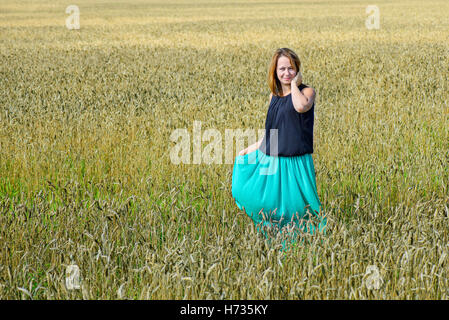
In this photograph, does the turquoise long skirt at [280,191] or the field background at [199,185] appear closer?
the field background at [199,185]

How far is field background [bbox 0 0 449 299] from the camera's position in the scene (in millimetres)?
2846

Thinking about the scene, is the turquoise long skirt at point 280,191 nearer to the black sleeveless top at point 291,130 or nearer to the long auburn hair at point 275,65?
the black sleeveless top at point 291,130

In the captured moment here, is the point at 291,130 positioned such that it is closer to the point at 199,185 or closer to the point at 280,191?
the point at 280,191

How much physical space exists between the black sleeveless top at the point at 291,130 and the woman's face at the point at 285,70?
0.08 metres

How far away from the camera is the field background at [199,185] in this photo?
2.85m

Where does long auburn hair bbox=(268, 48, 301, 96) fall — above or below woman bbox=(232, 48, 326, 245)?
above

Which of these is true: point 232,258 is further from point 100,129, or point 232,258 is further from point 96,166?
point 100,129

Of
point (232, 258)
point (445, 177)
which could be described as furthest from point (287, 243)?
point (445, 177)

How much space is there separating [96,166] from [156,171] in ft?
1.82

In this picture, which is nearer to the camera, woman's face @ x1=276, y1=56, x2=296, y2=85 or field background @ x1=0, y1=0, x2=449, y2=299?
field background @ x1=0, y1=0, x2=449, y2=299

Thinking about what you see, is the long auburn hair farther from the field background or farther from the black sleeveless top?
the field background

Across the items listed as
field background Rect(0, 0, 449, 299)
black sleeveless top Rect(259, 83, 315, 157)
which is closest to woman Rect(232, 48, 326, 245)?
black sleeveless top Rect(259, 83, 315, 157)

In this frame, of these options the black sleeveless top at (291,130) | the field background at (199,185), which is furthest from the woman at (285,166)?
the field background at (199,185)

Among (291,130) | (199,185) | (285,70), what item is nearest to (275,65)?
(285,70)
